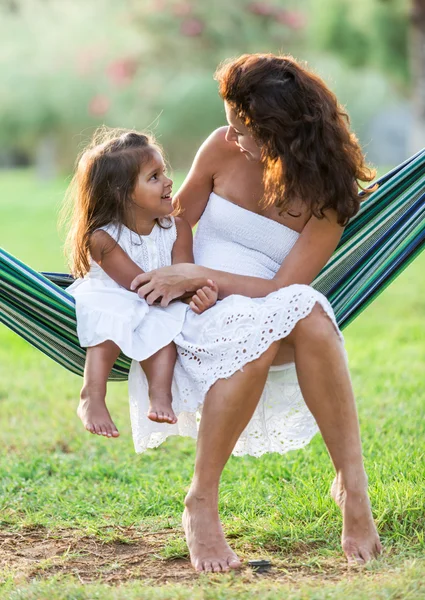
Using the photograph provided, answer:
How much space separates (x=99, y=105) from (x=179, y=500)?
14.6 meters

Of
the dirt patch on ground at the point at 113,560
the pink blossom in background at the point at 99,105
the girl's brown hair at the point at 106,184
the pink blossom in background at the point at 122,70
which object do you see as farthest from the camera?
the pink blossom in background at the point at 99,105

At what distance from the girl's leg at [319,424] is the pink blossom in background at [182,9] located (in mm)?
14541

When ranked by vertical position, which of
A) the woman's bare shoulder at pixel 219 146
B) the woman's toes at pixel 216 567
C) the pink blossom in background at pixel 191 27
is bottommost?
the woman's toes at pixel 216 567

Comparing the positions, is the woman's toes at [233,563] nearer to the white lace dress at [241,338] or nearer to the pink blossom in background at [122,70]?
the white lace dress at [241,338]

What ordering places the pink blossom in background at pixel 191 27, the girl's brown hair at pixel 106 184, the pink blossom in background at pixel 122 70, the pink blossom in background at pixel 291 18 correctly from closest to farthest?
the girl's brown hair at pixel 106 184, the pink blossom in background at pixel 291 18, the pink blossom in background at pixel 191 27, the pink blossom in background at pixel 122 70

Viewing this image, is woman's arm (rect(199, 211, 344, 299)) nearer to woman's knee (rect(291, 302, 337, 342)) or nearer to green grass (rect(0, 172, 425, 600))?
woman's knee (rect(291, 302, 337, 342))

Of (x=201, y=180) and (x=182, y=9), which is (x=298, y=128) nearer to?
(x=201, y=180)

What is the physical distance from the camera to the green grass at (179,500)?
2.11m

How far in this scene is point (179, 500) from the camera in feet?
9.35

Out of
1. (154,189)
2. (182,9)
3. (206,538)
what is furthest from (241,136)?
(182,9)

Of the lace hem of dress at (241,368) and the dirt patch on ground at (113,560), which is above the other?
the lace hem of dress at (241,368)

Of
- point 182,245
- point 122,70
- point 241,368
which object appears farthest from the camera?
point 122,70

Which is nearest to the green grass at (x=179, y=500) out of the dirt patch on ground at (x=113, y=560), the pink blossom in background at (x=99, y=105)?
the dirt patch on ground at (x=113, y=560)

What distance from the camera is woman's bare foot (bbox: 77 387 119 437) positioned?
7.45ft
